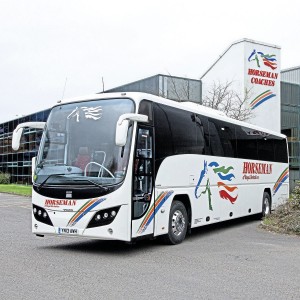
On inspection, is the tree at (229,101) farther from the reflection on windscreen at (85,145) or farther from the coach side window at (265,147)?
the reflection on windscreen at (85,145)

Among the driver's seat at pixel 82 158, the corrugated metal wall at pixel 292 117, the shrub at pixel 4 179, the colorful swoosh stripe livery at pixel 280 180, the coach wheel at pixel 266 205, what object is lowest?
the shrub at pixel 4 179

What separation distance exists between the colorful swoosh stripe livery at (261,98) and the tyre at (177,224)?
21.9 metres

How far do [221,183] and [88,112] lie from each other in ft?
16.5

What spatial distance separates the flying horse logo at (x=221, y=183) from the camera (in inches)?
487

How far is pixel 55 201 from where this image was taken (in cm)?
969

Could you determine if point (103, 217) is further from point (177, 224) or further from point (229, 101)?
point (229, 101)

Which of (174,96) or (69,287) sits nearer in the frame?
(69,287)

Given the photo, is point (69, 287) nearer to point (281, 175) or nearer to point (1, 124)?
point (281, 175)

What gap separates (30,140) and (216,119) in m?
35.1

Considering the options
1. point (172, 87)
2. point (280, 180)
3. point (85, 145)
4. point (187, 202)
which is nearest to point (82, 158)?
point (85, 145)

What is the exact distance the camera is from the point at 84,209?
9398 millimetres

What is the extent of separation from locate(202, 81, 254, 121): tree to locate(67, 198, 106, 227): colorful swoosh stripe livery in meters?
21.1

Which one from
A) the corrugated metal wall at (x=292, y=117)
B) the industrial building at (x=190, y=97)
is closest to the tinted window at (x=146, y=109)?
the industrial building at (x=190, y=97)

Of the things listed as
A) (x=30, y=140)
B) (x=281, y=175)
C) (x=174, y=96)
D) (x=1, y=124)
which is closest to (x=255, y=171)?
(x=281, y=175)
